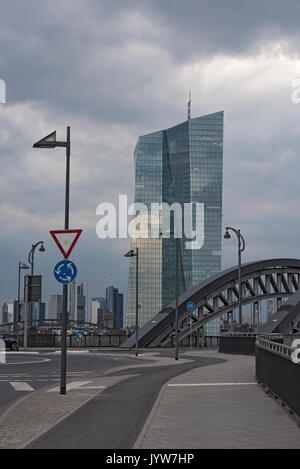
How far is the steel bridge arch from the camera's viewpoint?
58.7 meters

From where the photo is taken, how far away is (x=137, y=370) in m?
27.5

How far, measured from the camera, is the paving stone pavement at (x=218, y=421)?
370 inches

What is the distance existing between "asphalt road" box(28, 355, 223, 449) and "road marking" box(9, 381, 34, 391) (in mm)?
2808

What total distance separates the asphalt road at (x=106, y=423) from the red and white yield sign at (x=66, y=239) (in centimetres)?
370

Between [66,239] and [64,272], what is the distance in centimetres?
85

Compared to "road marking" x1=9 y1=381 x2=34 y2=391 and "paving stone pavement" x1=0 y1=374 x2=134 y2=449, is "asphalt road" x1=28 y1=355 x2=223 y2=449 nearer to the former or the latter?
"paving stone pavement" x1=0 y1=374 x2=134 y2=449

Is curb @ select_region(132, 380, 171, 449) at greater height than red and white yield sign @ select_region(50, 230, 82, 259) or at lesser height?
lesser

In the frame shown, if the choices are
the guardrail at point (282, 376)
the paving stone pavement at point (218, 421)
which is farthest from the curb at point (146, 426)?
the guardrail at point (282, 376)

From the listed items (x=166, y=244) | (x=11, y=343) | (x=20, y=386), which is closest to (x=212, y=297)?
(x=11, y=343)

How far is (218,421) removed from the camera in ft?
37.8

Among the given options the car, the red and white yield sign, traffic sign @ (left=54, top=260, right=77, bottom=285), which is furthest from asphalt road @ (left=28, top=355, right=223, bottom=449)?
the car

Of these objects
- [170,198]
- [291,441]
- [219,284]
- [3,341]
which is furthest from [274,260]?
[170,198]

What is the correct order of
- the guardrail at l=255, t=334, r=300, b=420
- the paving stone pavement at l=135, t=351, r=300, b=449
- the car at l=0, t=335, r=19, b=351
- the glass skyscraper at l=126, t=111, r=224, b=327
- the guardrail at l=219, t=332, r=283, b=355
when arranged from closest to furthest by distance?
the paving stone pavement at l=135, t=351, r=300, b=449 → the guardrail at l=255, t=334, r=300, b=420 → the guardrail at l=219, t=332, r=283, b=355 → the car at l=0, t=335, r=19, b=351 → the glass skyscraper at l=126, t=111, r=224, b=327

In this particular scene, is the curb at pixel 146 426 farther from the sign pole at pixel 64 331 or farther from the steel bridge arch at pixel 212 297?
the steel bridge arch at pixel 212 297
